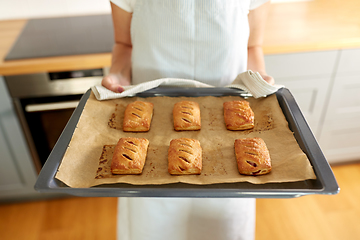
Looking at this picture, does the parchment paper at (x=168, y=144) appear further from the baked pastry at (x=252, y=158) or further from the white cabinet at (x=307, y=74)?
the white cabinet at (x=307, y=74)

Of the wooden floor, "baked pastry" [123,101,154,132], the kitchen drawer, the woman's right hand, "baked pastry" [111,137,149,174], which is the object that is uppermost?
the woman's right hand

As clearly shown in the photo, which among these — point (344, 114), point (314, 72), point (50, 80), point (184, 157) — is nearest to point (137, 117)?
point (184, 157)

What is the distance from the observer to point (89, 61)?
4.91ft

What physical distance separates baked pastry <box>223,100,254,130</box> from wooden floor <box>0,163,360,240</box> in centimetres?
114

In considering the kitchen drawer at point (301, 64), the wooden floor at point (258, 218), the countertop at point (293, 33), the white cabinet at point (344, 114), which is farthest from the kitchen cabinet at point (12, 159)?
the white cabinet at point (344, 114)

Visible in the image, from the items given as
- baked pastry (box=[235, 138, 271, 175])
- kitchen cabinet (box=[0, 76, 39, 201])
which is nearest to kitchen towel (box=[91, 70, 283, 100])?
baked pastry (box=[235, 138, 271, 175])

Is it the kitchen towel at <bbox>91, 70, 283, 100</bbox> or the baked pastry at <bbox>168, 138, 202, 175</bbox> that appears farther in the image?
the kitchen towel at <bbox>91, 70, 283, 100</bbox>

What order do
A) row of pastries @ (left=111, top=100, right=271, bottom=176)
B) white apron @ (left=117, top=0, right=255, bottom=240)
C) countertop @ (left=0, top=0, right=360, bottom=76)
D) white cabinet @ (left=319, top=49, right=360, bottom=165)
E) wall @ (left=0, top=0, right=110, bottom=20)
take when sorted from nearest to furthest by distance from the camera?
row of pastries @ (left=111, top=100, right=271, bottom=176), white apron @ (left=117, top=0, right=255, bottom=240), countertop @ (left=0, top=0, right=360, bottom=76), white cabinet @ (left=319, top=49, right=360, bottom=165), wall @ (left=0, top=0, right=110, bottom=20)

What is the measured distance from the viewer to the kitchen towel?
3.14 ft

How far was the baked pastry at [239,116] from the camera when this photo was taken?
0.88m

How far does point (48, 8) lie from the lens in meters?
1.96

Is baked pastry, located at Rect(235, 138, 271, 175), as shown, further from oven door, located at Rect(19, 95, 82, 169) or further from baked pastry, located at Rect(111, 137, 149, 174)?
oven door, located at Rect(19, 95, 82, 169)

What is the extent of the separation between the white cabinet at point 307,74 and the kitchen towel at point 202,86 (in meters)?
0.75

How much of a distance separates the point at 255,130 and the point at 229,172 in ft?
0.71
